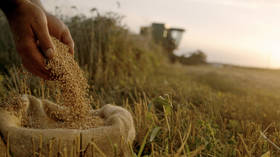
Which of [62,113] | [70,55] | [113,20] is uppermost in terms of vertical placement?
[113,20]

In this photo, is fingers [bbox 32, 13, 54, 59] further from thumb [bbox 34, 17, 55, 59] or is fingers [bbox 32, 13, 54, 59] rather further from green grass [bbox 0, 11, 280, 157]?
green grass [bbox 0, 11, 280, 157]

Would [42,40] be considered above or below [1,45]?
above

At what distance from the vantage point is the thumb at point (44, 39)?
1422 millimetres

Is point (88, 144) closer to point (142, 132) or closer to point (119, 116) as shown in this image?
point (119, 116)

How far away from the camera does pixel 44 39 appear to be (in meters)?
1.42

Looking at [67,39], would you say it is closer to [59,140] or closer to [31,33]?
[31,33]

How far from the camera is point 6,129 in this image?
46.6 inches

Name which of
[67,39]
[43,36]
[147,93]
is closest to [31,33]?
[43,36]

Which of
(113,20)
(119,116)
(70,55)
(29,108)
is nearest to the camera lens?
(119,116)

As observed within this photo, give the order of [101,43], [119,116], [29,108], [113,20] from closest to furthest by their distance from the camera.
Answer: [119,116], [29,108], [101,43], [113,20]

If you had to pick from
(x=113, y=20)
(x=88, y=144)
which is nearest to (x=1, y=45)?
(x=113, y=20)

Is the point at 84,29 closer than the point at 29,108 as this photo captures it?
No

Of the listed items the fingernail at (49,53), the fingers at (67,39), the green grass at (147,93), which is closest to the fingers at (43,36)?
the fingernail at (49,53)

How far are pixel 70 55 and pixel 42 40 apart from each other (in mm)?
276
